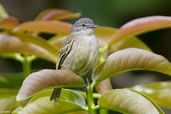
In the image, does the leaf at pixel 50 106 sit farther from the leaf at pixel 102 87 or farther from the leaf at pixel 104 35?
the leaf at pixel 104 35

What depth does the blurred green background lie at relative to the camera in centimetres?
313

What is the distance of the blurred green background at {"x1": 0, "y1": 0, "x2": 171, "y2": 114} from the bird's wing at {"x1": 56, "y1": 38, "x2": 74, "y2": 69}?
1.30m

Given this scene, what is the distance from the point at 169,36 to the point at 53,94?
2.64 m

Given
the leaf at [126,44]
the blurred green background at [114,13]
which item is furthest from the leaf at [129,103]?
the blurred green background at [114,13]

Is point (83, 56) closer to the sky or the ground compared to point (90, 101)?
closer to the sky

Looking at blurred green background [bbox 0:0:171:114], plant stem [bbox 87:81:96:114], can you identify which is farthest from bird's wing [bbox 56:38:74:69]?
blurred green background [bbox 0:0:171:114]

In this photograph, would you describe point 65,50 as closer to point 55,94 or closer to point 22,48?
Answer: point 22,48

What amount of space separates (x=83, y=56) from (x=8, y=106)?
1.03ft

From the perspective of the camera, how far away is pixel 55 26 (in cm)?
151

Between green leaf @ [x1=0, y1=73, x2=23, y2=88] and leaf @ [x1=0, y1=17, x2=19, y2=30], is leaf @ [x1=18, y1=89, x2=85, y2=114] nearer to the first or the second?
leaf @ [x1=0, y1=17, x2=19, y2=30]

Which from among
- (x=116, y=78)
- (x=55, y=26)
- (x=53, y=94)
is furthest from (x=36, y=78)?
(x=116, y=78)

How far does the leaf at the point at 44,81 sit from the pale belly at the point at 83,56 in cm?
30

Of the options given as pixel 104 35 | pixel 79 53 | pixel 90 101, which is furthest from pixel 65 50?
pixel 90 101

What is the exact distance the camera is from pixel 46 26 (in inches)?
58.9
